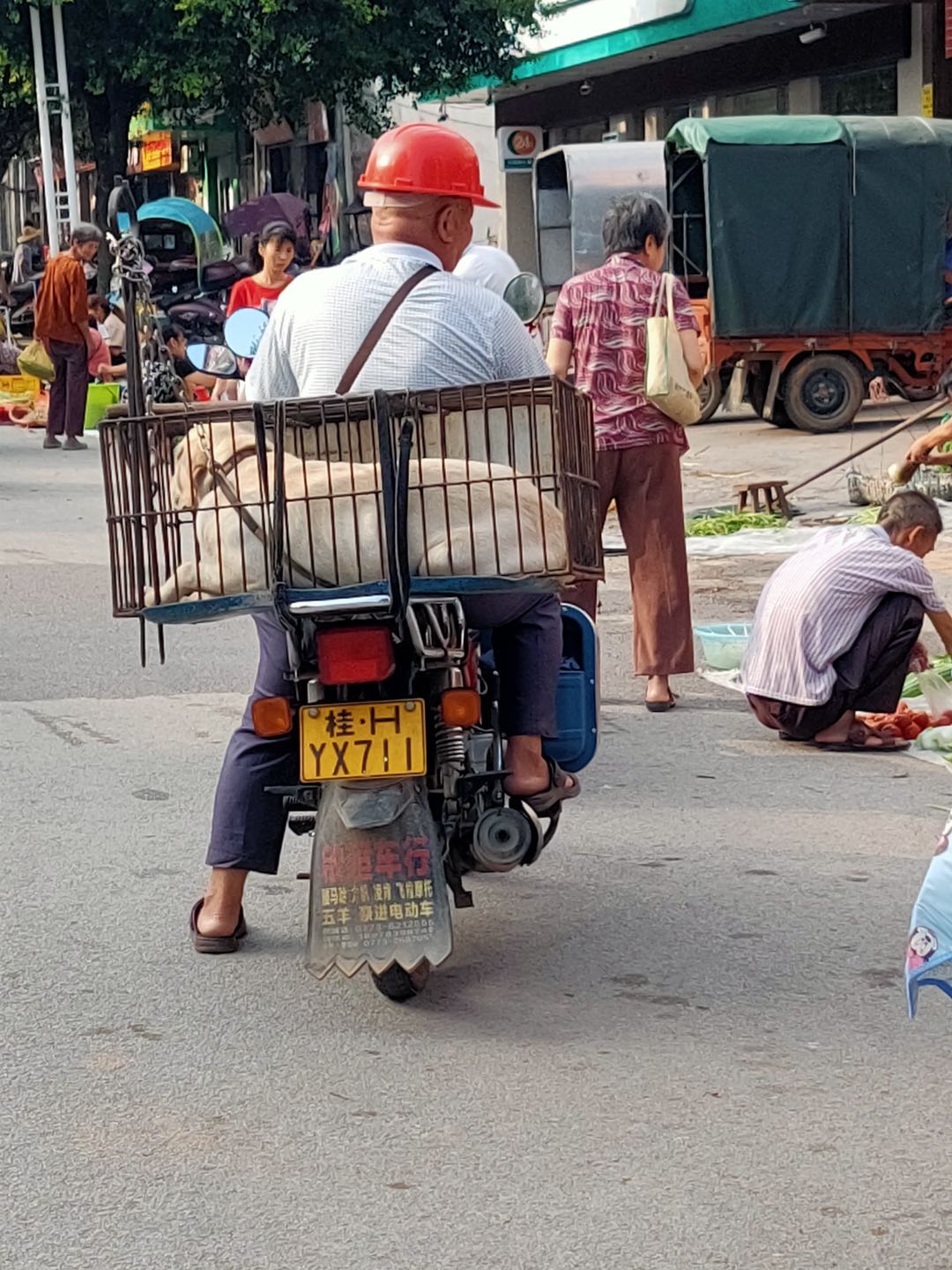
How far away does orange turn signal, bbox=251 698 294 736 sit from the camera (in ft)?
13.2

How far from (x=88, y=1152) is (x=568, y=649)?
6.13 ft

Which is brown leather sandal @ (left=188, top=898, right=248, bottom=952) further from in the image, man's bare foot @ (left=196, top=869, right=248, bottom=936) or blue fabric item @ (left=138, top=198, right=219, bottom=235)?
blue fabric item @ (left=138, top=198, right=219, bottom=235)

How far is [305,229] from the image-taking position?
111 feet

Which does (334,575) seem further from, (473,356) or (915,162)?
(915,162)

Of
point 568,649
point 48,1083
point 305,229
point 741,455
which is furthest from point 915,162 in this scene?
point 305,229

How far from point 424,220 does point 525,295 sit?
178 cm

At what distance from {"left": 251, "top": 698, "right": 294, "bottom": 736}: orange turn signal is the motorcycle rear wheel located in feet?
1.70

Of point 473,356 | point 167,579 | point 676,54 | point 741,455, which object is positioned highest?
point 676,54

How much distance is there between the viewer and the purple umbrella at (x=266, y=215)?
32562 mm

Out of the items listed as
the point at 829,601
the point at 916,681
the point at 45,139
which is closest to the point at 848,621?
the point at 829,601

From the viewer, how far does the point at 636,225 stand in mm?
6906

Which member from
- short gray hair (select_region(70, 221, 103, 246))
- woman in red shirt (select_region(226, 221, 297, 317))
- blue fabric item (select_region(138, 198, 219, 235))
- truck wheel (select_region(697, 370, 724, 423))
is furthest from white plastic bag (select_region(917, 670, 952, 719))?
blue fabric item (select_region(138, 198, 219, 235))

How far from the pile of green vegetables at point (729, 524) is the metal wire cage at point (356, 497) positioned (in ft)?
26.1

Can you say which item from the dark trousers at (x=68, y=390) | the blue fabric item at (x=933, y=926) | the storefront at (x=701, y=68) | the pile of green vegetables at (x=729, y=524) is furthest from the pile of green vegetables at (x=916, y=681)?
the storefront at (x=701, y=68)
